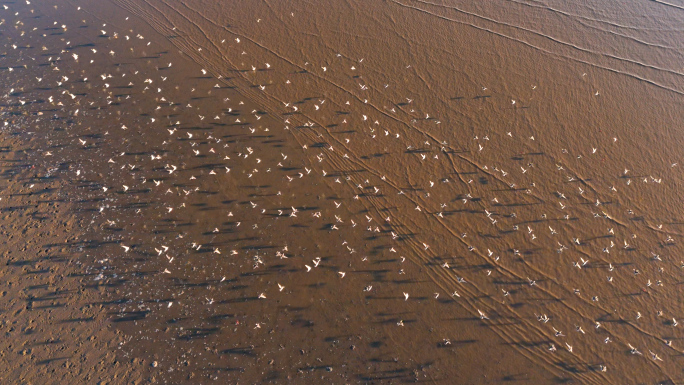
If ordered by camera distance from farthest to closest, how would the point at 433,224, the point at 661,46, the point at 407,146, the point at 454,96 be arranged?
the point at 661,46
the point at 454,96
the point at 407,146
the point at 433,224

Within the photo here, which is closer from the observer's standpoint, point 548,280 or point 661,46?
point 548,280

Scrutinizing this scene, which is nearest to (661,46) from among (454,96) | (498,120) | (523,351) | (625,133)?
(625,133)

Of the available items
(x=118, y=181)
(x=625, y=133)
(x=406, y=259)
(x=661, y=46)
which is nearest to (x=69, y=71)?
(x=118, y=181)

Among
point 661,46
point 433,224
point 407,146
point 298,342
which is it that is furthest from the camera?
point 661,46

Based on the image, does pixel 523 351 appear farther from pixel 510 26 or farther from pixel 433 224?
pixel 510 26

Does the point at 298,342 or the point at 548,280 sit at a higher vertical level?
the point at 548,280

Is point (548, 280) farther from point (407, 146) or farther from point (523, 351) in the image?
point (407, 146)

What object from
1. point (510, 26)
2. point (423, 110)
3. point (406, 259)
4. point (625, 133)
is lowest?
point (406, 259)
